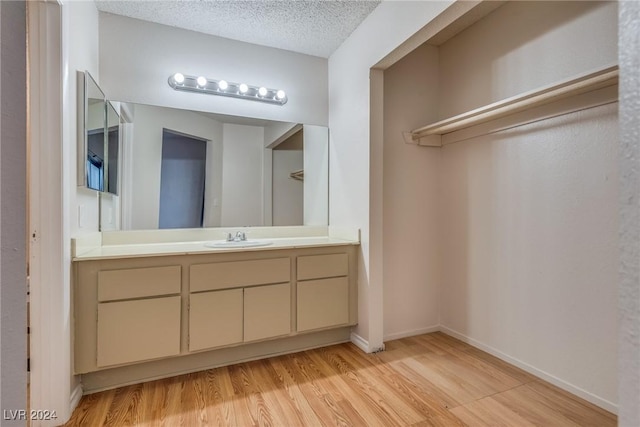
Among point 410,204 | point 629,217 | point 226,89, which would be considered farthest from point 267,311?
point 629,217

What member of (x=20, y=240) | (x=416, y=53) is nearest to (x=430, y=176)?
(x=416, y=53)

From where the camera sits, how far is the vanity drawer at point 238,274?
197 centimetres

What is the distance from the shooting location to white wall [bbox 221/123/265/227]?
259 cm

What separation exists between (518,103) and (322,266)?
5.44 feet

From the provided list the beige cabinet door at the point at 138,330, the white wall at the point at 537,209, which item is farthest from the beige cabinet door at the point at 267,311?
the white wall at the point at 537,209

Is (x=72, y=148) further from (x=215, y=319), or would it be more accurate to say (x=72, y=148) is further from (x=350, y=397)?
(x=350, y=397)

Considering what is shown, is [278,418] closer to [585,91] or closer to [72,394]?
[72,394]

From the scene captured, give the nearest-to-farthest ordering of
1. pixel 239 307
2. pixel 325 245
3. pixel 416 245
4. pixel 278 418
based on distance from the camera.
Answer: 1. pixel 278 418
2. pixel 239 307
3. pixel 325 245
4. pixel 416 245

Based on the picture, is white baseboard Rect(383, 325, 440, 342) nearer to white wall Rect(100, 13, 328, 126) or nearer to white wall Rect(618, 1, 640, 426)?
white wall Rect(100, 13, 328, 126)

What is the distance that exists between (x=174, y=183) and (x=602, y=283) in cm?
284

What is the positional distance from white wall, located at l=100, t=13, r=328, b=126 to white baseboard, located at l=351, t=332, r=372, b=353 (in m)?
1.89

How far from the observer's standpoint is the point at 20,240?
444 millimetres

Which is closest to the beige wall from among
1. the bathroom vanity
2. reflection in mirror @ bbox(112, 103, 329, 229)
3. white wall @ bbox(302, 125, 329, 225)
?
the bathroom vanity

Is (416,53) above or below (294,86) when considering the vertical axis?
above
